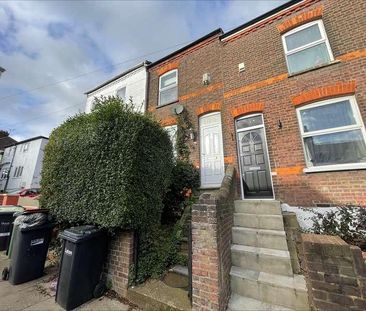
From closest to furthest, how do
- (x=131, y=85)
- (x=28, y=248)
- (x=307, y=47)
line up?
(x=28, y=248) → (x=307, y=47) → (x=131, y=85)

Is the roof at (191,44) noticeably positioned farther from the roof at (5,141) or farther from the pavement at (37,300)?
the roof at (5,141)

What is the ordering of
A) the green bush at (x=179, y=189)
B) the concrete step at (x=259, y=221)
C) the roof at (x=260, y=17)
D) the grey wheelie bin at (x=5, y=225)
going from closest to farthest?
the concrete step at (x=259, y=221) → the green bush at (x=179, y=189) → the grey wheelie bin at (x=5, y=225) → the roof at (x=260, y=17)

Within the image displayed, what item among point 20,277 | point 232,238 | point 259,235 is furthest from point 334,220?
point 20,277

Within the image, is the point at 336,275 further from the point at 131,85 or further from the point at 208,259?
the point at 131,85

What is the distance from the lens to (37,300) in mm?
3424

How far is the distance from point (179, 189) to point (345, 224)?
3994 millimetres

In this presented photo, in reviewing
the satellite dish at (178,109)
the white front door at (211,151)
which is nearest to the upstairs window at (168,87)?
the satellite dish at (178,109)

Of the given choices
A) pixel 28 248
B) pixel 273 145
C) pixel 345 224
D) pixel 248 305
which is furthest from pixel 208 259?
pixel 273 145

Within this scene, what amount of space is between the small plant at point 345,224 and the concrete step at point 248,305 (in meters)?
2.03

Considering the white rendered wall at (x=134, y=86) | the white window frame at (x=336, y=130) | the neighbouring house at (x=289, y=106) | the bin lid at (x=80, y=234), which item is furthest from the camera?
the white rendered wall at (x=134, y=86)

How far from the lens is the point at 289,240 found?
Result: 12.4 ft

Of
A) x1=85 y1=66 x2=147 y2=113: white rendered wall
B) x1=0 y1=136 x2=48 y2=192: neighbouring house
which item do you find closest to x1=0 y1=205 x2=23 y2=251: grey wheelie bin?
x1=85 y1=66 x2=147 y2=113: white rendered wall

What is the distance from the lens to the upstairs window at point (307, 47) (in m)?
5.80

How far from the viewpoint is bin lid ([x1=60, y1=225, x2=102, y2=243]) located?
3.37 m
